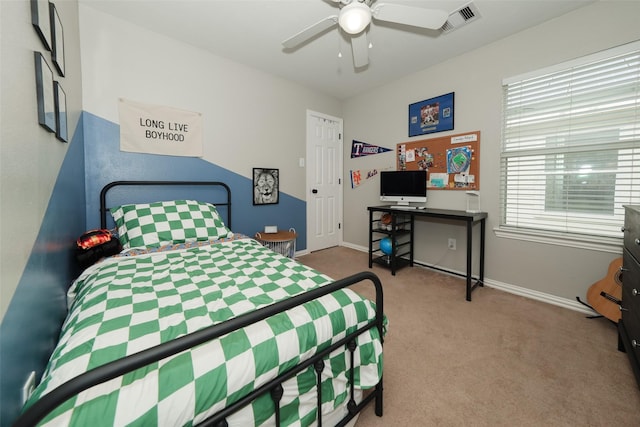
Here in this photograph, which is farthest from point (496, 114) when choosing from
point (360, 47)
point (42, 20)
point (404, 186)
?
point (42, 20)

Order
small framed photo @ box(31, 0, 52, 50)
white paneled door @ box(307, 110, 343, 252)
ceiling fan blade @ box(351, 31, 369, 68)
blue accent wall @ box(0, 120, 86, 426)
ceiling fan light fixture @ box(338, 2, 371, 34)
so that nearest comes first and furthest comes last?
blue accent wall @ box(0, 120, 86, 426) < small framed photo @ box(31, 0, 52, 50) < ceiling fan light fixture @ box(338, 2, 371, 34) < ceiling fan blade @ box(351, 31, 369, 68) < white paneled door @ box(307, 110, 343, 252)

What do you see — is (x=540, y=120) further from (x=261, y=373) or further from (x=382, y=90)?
(x=261, y=373)

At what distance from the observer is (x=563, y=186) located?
89.0 inches

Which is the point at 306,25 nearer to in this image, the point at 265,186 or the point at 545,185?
the point at 265,186

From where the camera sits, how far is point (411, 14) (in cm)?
171

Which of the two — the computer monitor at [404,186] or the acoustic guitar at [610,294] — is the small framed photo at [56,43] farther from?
the acoustic guitar at [610,294]

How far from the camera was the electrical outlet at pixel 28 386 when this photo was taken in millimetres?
850

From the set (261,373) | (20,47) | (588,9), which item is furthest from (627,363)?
(20,47)

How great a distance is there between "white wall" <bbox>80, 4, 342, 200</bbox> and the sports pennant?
2.10 ft

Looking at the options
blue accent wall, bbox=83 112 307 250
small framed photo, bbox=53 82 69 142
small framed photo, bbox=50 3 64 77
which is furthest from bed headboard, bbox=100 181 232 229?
small framed photo, bbox=50 3 64 77

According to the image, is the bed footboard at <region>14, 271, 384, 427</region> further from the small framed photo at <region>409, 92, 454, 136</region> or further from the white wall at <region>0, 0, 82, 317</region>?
the small framed photo at <region>409, 92, 454, 136</region>

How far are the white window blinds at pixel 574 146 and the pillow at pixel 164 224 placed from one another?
2.87 m

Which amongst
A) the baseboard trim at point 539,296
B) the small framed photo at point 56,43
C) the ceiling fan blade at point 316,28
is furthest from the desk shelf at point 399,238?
the small framed photo at point 56,43

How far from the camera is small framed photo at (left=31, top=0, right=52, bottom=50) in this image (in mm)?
1094
